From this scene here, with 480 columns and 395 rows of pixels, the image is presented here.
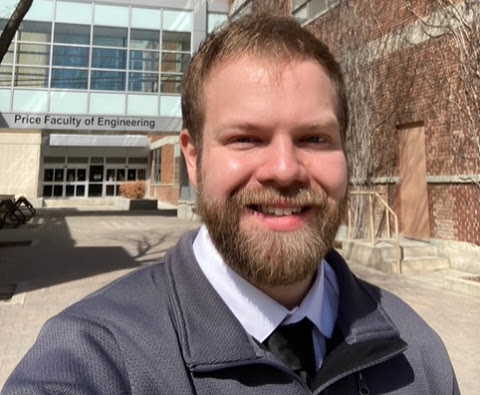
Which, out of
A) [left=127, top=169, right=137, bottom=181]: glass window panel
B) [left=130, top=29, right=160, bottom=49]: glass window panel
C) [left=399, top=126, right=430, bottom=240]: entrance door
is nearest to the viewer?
[left=399, top=126, right=430, bottom=240]: entrance door

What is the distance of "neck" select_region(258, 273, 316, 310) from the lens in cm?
121

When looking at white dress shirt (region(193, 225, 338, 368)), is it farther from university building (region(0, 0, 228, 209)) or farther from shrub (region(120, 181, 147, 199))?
shrub (region(120, 181, 147, 199))

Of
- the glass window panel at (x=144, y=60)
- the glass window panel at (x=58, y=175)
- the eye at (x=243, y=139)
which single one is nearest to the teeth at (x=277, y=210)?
the eye at (x=243, y=139)

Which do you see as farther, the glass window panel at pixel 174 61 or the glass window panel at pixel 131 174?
the glass window panel at pixel 131 174

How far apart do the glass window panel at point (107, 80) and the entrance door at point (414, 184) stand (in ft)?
43.9

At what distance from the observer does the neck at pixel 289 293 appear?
1213 millimetres

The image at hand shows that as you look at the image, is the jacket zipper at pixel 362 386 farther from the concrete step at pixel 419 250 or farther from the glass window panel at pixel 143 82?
the glass window panel at pixel 143 82

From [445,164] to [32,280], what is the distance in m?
8.53

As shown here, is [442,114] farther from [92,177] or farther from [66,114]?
[92,177]

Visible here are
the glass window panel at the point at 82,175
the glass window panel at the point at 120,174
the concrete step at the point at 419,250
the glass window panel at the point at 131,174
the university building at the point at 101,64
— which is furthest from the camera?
the glass window panel at the point at 131,174

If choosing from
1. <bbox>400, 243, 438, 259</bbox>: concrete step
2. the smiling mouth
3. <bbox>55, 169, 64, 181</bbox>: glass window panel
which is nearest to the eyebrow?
the smiling mouth

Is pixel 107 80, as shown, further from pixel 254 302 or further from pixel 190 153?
pixel 254 302

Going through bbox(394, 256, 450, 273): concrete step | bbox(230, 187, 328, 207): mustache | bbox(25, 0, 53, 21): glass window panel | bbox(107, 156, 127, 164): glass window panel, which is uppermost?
bbox(25, 0, 53, 21): glass window panel

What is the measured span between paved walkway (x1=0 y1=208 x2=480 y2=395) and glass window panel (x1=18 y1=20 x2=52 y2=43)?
9.69 m
